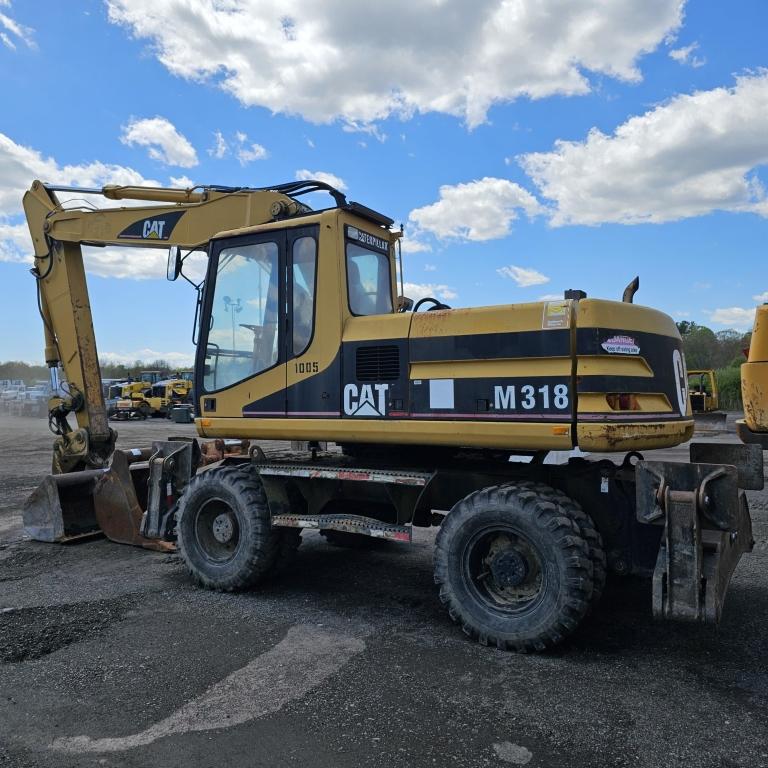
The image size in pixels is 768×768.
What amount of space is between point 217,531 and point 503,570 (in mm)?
2701

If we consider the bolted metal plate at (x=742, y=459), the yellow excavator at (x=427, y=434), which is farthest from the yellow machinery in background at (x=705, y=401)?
the bolted metal plate at (x=742, y=459)

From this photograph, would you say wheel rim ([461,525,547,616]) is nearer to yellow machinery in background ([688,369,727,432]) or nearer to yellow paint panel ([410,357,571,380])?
yellow paint panel ([410,357,571,380])

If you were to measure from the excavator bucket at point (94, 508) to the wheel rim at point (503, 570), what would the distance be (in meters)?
3.79

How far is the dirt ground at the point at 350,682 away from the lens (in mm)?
3164

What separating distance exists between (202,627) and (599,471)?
3.12 m

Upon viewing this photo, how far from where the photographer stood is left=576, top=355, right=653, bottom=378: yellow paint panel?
4.22 meters

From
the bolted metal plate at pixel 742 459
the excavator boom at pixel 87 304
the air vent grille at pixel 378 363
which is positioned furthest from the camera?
the excavator boom at pixel 87 304

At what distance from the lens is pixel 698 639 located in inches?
176

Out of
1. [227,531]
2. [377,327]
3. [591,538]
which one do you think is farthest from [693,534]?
[227,531]

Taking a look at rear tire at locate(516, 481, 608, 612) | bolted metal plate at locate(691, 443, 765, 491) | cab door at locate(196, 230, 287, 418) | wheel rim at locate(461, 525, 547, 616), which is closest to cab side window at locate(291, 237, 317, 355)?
cab door at locate(196, 230, 287, 418)

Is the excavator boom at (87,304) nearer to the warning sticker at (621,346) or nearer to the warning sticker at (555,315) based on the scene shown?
the warning sticker at (555,315)

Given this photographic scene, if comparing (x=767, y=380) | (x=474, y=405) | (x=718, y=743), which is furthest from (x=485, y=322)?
(x=767, y=380)

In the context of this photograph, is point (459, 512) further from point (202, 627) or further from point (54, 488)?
point (54, 488)

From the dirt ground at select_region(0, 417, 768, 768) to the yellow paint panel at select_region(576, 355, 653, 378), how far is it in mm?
1822
